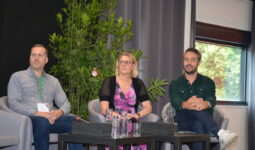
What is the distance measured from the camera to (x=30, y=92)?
4312mm

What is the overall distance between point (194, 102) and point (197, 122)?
235mm

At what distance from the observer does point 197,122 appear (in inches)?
191

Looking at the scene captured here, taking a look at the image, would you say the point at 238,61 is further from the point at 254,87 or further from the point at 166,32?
the point at 166,32

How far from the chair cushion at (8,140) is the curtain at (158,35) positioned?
2.54m

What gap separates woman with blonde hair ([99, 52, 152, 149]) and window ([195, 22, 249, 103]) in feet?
9.72

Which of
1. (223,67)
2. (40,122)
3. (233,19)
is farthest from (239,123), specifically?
(40,122)

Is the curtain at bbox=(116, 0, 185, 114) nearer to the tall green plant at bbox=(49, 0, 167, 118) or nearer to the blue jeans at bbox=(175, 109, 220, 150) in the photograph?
the tall green plant at bbox=(49, 0, 167, 118)

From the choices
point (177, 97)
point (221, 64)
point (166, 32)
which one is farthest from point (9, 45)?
point (221, 64)

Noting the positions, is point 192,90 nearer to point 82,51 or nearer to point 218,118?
point 218,118

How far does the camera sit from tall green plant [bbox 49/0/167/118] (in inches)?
202

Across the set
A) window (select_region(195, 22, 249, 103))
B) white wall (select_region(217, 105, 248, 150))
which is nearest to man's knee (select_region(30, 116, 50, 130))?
window (select_region(195, 22, 249, 103))

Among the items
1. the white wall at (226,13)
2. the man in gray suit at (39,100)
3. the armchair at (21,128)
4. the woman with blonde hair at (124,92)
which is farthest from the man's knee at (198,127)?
the white wall at (226,13)

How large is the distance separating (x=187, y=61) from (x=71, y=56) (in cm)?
134

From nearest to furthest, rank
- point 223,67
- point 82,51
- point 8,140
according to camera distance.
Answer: point 8,140, point 82,51, point 223,67
